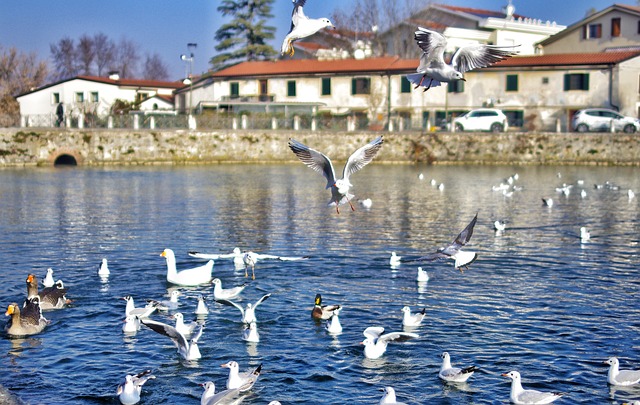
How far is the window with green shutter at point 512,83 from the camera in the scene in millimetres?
61406

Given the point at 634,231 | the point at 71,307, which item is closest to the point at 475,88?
the point at 634,231

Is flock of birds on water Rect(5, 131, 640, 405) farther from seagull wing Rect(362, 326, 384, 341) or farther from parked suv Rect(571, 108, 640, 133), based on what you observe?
parked suv Rect(571, 108, 640, 133)

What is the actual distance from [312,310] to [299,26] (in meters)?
5.50

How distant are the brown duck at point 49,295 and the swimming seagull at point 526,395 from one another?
8.58 metres

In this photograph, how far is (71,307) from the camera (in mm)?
16453

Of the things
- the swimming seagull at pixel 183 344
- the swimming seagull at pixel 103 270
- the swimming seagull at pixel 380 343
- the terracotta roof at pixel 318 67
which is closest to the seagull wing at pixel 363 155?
the swimming seagull at pixel 380 343

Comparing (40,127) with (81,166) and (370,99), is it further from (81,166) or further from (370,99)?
(370,99)

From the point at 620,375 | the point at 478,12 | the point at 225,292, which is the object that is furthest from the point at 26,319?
the point at 478,12

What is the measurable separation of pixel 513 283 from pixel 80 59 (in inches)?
4604

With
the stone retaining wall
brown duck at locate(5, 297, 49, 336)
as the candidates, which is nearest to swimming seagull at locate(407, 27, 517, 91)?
brown duck at locate(5, 297, 49, 336)

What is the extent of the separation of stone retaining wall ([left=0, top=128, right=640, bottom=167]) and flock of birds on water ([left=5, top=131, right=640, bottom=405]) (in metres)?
34.8

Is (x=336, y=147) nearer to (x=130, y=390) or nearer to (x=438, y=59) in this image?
(x=438, y=59)

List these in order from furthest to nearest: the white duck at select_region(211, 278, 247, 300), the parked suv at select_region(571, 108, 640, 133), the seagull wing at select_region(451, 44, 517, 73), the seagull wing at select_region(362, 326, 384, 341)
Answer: the parked suv at select_region(571, 108, 640, 133) < the white duck at select_region(211, 278, 247, 300) < the seagull wing at select_region(451, 44, 517, 73) < the seagull wing at select_region(362, 326, 384, 341)

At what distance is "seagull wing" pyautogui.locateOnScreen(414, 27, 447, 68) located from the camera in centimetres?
1342
